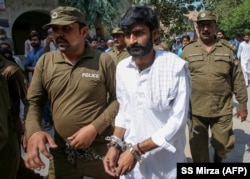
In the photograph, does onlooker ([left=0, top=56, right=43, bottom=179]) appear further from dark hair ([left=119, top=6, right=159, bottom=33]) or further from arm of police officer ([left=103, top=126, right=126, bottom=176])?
dark hair ([left=119, top=6, right=159, bottom=33])

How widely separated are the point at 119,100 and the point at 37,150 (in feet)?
2.05

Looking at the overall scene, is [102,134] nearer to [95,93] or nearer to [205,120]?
[95,93]

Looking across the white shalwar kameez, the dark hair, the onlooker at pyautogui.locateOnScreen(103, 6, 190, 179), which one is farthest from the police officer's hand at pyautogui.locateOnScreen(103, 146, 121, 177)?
the dark hair

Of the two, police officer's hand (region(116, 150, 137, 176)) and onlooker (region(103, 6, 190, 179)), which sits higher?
onlooker (region(103, 6, 190, 179))

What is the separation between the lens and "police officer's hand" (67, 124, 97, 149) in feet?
8.49

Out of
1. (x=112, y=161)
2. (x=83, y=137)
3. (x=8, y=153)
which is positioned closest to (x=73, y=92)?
(x=83, y=137)

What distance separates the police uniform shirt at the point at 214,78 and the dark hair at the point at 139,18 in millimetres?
2148

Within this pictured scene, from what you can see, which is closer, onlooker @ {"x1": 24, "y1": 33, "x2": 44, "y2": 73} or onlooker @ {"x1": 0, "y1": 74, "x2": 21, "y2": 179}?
onlooker @ {"x1": 0, "y1": 74, "x2": 21, "y2": 179}

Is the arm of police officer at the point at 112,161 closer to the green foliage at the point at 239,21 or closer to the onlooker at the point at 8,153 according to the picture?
the onlooker at the point at 8,153

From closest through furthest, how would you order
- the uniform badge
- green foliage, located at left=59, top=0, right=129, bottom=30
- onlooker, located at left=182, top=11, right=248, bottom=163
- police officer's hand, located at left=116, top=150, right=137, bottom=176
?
police officer's hand, located at left=116, top=150, right=137, bottom=176 → the uniform badge → onlooker, located at left=182, top=11, right=248, bottom=163 → green foliage, located at left=59, top=0, right=129, bottom=30

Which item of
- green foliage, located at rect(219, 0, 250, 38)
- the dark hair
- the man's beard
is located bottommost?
green foliage, located at rect(219, 0, 250, 38)

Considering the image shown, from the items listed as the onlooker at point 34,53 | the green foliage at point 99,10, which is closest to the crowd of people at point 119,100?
the onlooker at point 34,53

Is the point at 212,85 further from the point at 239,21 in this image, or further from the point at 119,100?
the point at 239,21

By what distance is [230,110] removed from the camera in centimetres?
439
